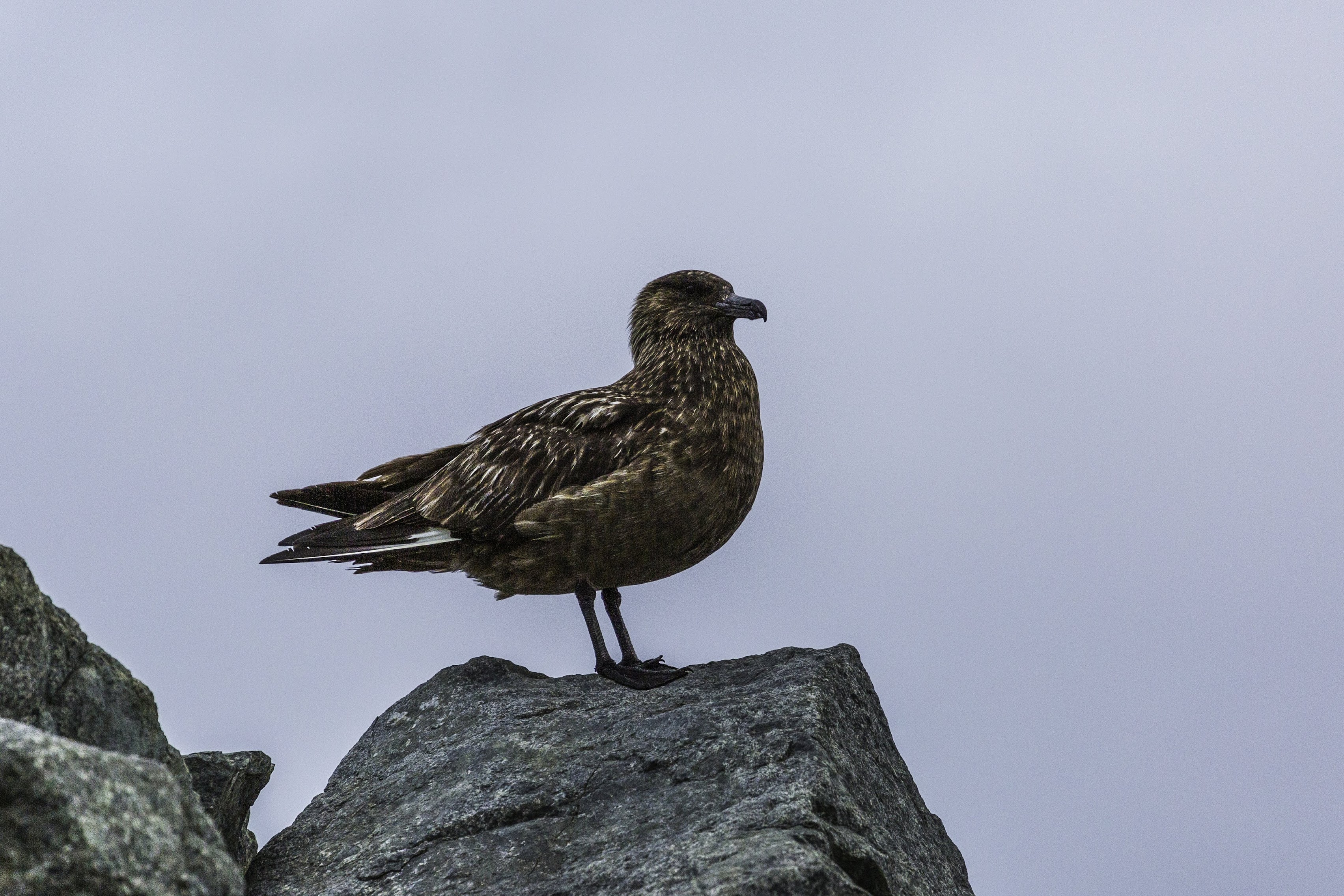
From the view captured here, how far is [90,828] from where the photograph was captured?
2.89 meters

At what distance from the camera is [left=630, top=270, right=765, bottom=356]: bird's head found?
7.32 m

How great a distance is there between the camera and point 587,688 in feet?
20.1

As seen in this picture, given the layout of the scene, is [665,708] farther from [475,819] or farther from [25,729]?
[25,729]

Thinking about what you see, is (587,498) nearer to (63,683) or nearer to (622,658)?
(622,658)

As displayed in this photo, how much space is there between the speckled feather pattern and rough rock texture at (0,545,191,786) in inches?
78.5

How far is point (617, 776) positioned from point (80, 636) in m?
2.09

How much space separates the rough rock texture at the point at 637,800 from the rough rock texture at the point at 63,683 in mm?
917

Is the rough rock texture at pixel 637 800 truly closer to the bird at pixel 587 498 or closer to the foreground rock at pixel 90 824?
the bird at pixel 587 498

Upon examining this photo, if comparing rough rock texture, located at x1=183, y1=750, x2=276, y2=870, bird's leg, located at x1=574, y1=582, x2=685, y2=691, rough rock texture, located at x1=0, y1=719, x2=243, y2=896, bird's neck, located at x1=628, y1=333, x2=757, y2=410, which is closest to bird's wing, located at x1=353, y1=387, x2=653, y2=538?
bird's neck, located at x1=628, y1=333, x2=757, y2=410

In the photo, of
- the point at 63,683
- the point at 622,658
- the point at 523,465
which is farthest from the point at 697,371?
the point at 63,683

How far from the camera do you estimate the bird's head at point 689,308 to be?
7.32m

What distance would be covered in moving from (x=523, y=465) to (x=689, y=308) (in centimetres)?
149

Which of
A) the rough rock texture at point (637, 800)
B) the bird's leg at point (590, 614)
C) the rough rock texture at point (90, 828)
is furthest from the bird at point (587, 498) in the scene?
the rough rock texture at point (90, 828)

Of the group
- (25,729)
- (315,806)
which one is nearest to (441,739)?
(315,806)
